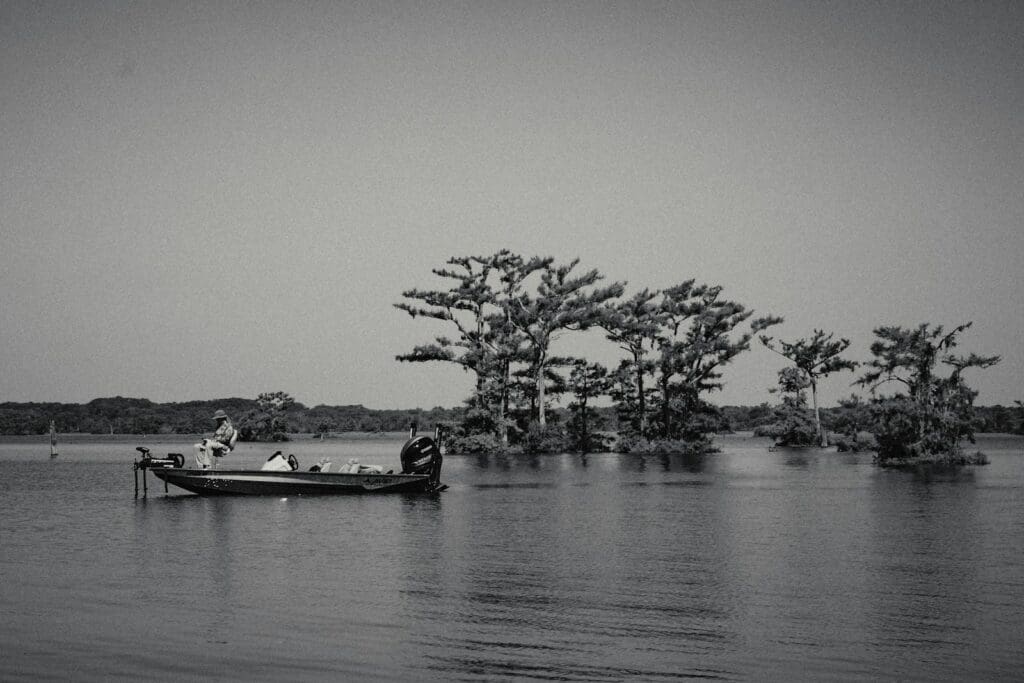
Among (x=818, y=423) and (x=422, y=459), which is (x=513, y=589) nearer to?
(x=422, y=459)

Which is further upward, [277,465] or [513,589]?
[277,465]

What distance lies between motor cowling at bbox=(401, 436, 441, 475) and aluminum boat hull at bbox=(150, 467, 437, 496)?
53.9 inches

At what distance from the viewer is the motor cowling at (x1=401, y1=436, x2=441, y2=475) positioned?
120 feet

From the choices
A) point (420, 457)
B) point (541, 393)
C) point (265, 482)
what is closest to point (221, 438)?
point (265, 482)

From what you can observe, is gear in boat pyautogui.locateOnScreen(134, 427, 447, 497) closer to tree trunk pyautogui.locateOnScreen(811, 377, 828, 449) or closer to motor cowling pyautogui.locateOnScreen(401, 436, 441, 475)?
motor cowling pyautogui.locateOnScreen(401, 436, 441, 475)

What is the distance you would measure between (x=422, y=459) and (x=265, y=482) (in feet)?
18.5

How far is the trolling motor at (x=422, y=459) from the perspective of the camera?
36.5 m

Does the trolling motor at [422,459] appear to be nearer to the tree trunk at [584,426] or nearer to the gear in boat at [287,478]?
the gear in boat at [287,478]

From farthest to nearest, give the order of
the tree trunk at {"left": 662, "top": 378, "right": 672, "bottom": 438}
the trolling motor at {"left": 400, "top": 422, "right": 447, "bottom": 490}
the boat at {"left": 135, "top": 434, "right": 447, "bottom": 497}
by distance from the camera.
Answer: the tree trunk at {"left": 662, "top": 378, "right": 672, "bottom": 438} < the trolling motor at {"left": 400, "top": 422, "right": 447, "bottom": 490} < the boat at {"left": 135, "top": 434, "right": 447, "bottom": 497}

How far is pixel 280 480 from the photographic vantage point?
3434cm

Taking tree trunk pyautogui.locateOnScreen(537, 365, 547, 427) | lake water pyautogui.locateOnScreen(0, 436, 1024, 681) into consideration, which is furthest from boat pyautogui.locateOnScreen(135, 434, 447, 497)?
tree trunk pyautogui.locateOnScreen(537, 365, 547, 427)

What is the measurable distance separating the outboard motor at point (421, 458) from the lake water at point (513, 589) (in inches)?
101

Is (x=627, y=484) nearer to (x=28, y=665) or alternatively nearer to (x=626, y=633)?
(x=626, y=633)

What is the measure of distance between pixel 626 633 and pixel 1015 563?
34.0 feet
